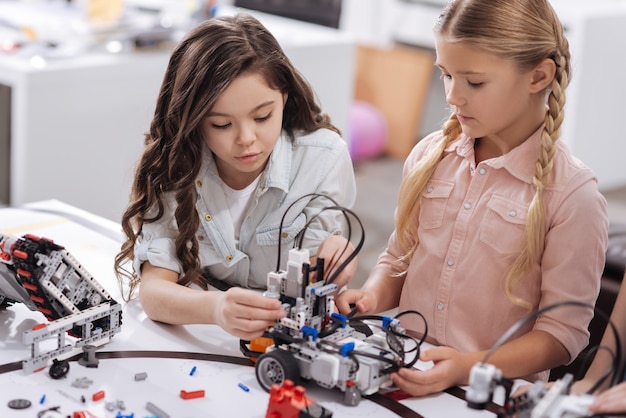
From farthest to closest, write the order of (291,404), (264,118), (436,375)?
(264,118)
(436,375)
(291,404)

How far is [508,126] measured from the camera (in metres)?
1.34

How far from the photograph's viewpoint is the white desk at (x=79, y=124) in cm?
267

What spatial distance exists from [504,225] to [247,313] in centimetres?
41

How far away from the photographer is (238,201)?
154cm

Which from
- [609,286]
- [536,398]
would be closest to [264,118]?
[536,398]

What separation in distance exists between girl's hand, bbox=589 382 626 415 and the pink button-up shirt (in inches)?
10.9

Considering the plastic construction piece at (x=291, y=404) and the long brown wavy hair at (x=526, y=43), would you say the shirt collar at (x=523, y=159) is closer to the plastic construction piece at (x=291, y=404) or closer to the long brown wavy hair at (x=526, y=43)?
the long brown wavy hair at (x=526, y=43)

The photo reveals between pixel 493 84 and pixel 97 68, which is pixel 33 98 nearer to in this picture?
pixel 97 68

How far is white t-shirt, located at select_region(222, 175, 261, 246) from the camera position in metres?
1.53

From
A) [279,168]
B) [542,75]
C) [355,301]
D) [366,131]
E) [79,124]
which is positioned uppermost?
[542,75]

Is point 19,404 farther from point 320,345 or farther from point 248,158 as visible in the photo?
point 248,158

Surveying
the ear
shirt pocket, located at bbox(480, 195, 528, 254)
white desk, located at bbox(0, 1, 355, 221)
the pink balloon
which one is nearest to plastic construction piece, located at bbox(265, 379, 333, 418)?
shirt pocket, located at bbox(480, 195, 528, 254)

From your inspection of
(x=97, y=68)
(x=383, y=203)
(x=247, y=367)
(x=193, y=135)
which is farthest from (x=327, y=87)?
(x=247, y=367)

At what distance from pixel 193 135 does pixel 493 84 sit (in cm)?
49
